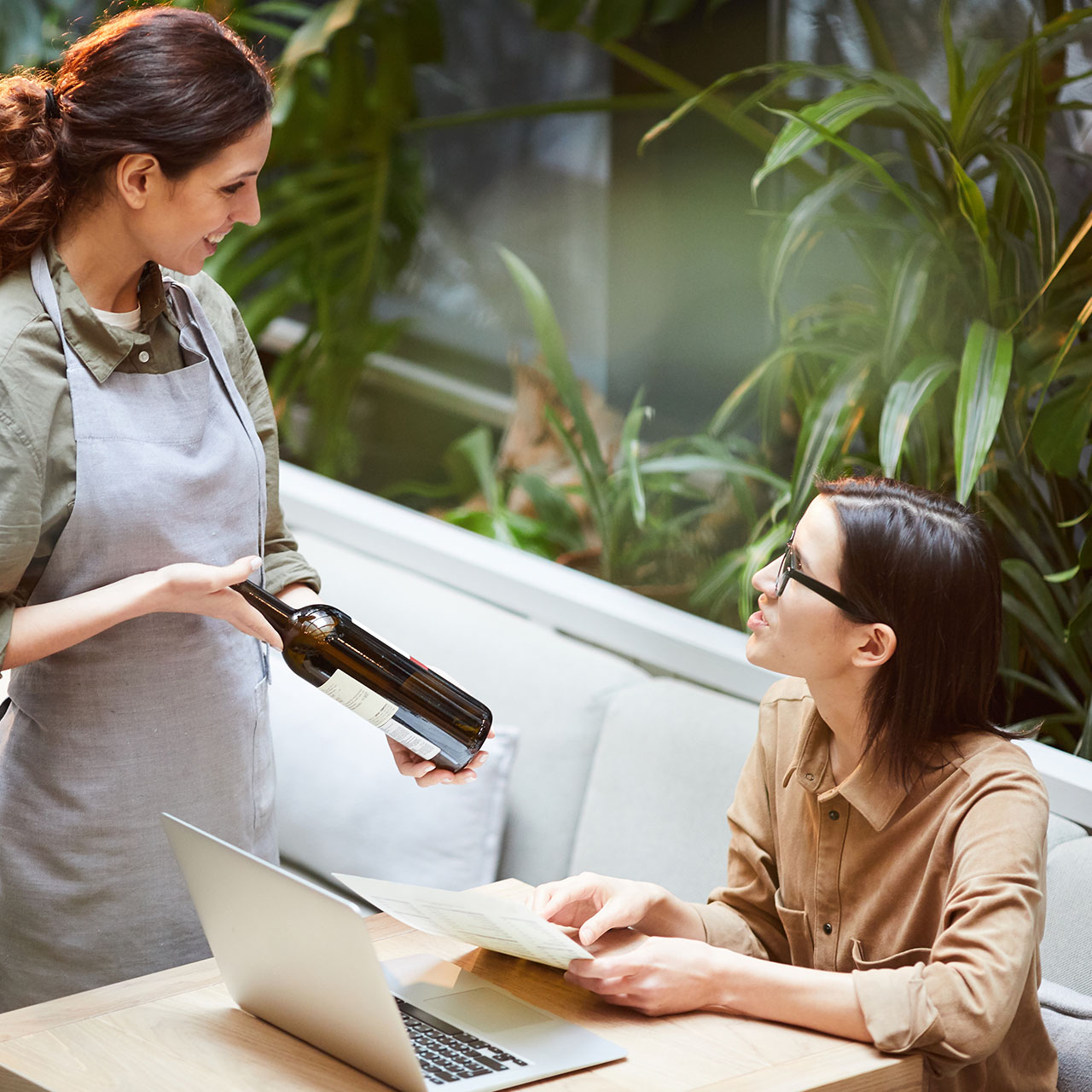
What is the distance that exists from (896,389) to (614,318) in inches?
52.1

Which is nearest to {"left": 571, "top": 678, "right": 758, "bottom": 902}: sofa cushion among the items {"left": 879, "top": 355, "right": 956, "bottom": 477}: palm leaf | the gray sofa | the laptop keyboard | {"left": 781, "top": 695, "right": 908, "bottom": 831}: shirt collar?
the gray sofa

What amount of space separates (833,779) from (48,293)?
919 millimetres

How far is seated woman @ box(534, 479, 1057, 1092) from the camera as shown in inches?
46.3

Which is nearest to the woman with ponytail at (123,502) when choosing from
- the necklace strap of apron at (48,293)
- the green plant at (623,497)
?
the necklace strap of apron at (48,293)

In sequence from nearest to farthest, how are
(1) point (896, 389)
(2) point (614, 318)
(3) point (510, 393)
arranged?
1. (1) point (896, 389)
2. (2) point (614, 318)
3. (3) point (510, 393)

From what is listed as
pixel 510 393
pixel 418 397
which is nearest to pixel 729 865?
pixel 510 393

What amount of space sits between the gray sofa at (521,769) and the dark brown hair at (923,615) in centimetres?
53

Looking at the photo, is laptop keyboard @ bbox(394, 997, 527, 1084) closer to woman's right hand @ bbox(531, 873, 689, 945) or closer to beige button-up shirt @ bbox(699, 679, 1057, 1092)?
woman's right hand @ bbox(531, 873, 689, 945)

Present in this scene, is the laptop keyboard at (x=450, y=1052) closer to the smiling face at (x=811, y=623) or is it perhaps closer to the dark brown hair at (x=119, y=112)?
the smiling face at (x=811, y=623)

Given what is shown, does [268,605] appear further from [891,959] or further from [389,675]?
[891,959]

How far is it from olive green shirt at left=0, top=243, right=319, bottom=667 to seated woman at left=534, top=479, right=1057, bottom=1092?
590 millimetres

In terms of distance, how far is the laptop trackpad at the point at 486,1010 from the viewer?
1.17 meters

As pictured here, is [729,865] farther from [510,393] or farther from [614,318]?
[510,393]

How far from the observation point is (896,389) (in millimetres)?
1947
